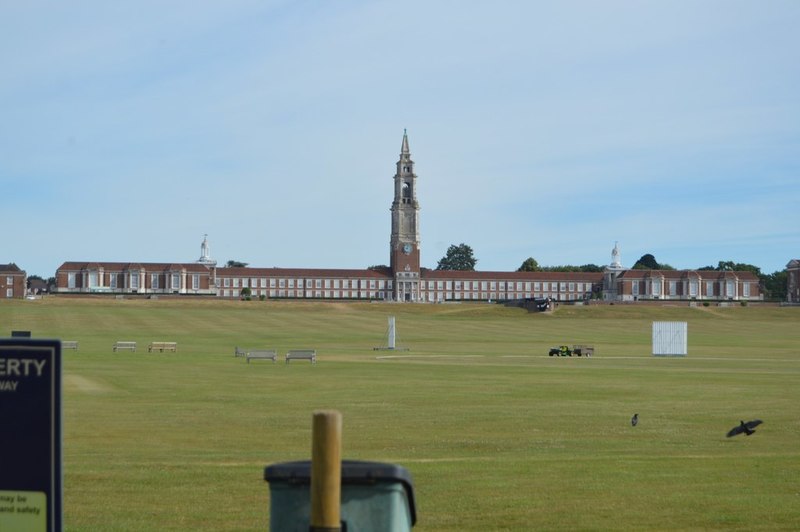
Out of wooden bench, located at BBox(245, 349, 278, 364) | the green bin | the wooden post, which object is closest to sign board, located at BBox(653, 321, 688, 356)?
wooden bench, located at BBox(245, 349, 278, 364)

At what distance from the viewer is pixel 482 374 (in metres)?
46.1

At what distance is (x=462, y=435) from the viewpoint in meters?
24.7

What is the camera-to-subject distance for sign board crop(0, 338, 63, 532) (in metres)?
5.60

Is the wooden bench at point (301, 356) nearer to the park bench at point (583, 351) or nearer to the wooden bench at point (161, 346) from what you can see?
the wooden bench at point (161, 346)

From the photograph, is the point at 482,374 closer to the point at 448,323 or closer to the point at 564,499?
the point at 564,499

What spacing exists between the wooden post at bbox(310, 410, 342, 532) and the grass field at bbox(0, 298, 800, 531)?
374 inches

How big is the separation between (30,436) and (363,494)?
1.67 meters

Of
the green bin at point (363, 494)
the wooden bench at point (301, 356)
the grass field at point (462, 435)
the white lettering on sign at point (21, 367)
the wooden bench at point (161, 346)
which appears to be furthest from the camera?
the wooden bench at point (161, 346)

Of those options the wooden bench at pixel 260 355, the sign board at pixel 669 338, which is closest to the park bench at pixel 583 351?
the sign board at pixel 669 338

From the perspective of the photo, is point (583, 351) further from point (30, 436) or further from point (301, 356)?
point (30, 436)

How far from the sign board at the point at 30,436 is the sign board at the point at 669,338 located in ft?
207

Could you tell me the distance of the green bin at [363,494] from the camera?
17.4ft

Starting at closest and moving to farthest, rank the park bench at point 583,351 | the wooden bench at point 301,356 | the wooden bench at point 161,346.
Answer: the wooden bench at point 301,356
the wooden bench at point 161,346
the park bench at point 583,351

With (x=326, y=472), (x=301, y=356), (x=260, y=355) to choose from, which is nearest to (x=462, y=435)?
(x=326, y=472)
